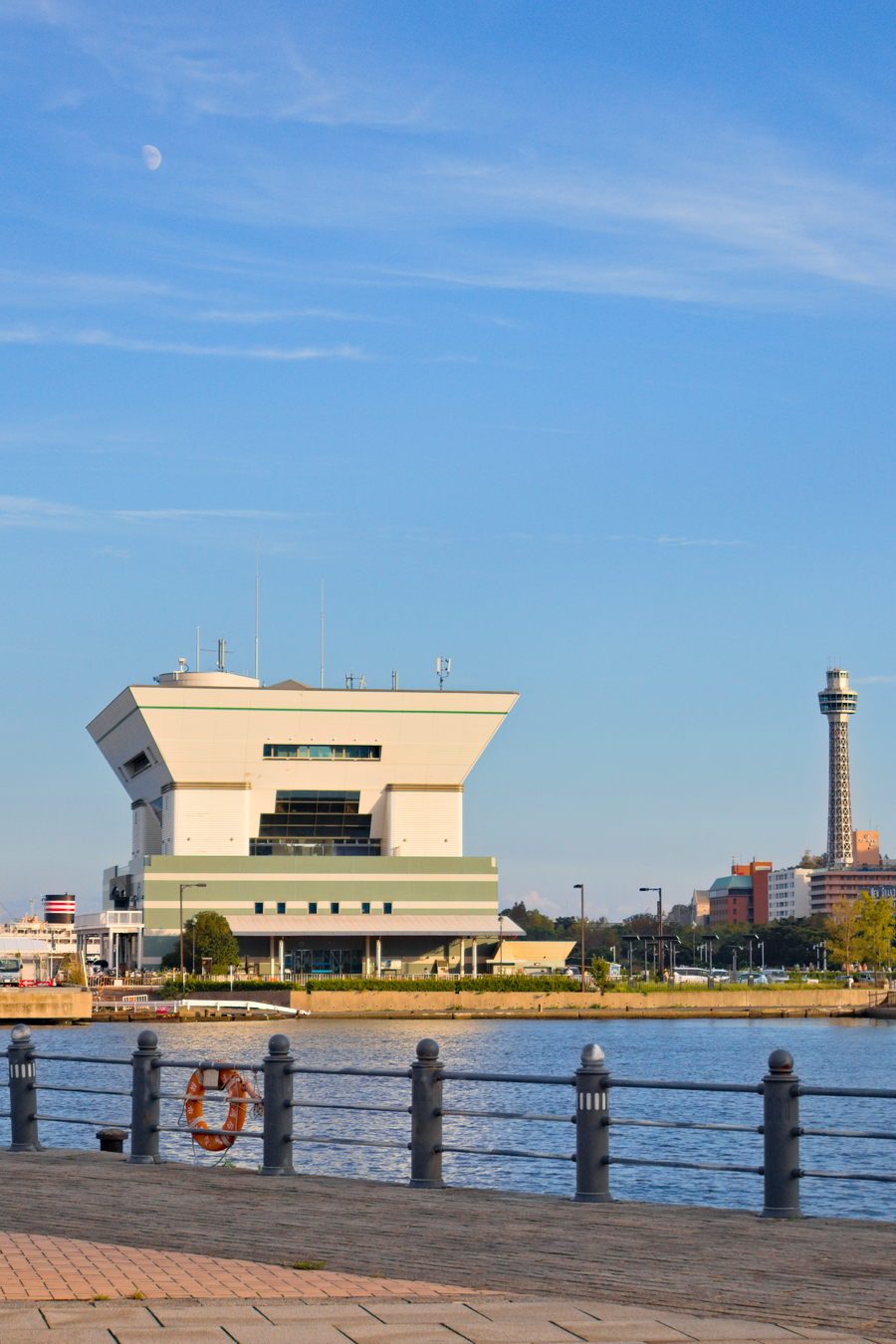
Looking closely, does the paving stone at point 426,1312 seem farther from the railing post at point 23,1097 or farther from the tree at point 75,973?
the tree at point 75,973

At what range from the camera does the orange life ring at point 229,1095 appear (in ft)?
68.0

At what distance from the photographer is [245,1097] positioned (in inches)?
813

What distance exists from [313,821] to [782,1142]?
148274 millimetres

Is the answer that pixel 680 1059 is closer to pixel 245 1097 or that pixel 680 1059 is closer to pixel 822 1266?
pixel 245 1097

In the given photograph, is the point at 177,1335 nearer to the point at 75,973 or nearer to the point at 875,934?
the point at 75,973

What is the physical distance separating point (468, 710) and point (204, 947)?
3304 centimetres

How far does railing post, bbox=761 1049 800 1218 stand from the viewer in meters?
15.4

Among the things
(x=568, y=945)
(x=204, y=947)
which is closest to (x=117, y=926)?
(x=204, y=947)

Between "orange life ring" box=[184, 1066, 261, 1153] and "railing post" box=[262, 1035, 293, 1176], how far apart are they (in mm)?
1034

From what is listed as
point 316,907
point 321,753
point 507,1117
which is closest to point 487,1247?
point 507,1117

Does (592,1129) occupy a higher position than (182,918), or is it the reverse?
(592,1129)

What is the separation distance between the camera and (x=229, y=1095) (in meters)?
21.1

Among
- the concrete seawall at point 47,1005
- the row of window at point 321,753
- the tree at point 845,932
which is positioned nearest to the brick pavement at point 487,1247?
the concrete seawall at point 47,1005

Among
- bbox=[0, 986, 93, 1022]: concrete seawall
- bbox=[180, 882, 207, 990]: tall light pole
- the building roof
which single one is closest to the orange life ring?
bbox=[0, 986, 93, 1022]: concrete seawall
